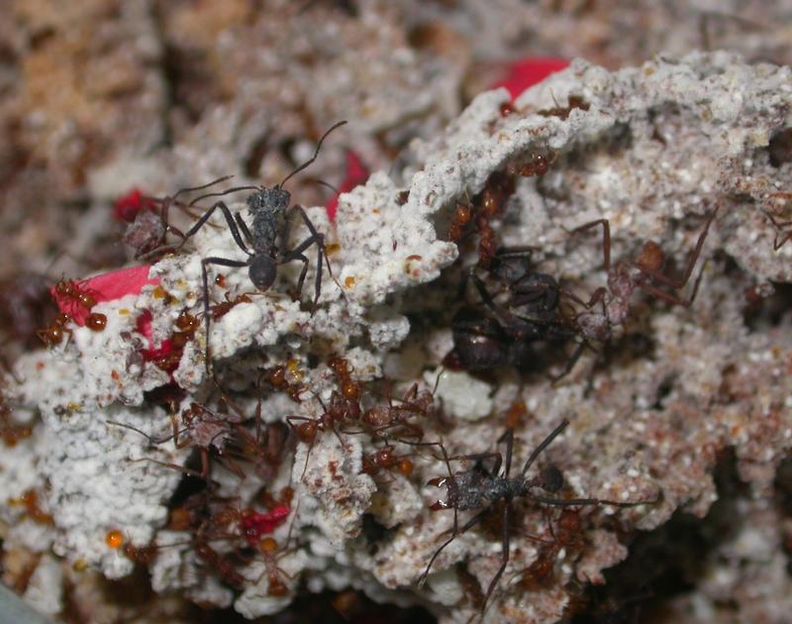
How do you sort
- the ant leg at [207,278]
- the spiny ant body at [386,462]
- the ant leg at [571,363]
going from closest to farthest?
the ant leg at [207,278]
the spiny ant body at [386,462]
the ant leg at [571,363]

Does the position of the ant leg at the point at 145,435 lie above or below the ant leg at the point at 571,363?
below

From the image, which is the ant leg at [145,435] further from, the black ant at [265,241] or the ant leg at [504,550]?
the ant leg at [504,550]

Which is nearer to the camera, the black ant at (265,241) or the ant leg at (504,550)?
the black ant at (265,241)

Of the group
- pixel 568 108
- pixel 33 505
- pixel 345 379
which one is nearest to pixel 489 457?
pixel 345 379

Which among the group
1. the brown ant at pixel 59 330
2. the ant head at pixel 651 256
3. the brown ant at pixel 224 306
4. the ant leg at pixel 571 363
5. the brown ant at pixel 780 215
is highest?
the brown ant at pixel 780 215

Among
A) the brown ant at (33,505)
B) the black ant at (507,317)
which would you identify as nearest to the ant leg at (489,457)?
the black ant at (507,317)

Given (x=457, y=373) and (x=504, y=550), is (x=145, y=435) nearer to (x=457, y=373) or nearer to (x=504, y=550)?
(x=457, y=373)

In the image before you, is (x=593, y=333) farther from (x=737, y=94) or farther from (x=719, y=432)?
(x=737, y=94)
